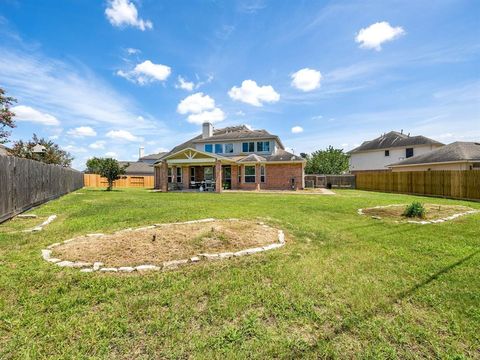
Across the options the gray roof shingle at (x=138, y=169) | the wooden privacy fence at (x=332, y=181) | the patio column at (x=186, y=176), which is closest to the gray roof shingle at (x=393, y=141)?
the wooden privacy fence at (x=332, y=181)

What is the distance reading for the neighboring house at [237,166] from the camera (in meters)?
21.5

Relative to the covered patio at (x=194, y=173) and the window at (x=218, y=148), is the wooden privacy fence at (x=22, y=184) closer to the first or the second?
the covered patio at (x=194, y=173)

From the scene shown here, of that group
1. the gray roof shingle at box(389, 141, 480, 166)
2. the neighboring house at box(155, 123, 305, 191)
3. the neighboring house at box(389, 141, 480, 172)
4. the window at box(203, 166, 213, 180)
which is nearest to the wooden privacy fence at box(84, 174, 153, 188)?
the neighboring house at box(155, 123, 305, 191)

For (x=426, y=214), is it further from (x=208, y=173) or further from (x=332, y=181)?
(x=332, y=181)

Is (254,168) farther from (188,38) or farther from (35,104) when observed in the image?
(35,104)

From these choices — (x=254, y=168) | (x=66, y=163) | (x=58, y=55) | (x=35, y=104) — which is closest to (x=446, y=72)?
(x=254, y=168)

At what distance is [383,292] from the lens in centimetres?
331

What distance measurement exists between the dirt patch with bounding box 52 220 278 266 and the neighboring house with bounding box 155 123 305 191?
14451 mm

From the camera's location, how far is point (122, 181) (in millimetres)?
37000

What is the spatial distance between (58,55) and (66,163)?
4056cm

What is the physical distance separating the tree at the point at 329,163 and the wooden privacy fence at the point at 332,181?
48.4 feet

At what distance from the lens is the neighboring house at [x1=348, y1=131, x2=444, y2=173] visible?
31.2 m

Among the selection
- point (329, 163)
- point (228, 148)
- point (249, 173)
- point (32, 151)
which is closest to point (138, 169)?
point (32, 151)

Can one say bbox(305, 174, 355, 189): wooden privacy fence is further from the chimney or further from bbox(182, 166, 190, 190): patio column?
bbox(182, 166, 190, 190): patio column
